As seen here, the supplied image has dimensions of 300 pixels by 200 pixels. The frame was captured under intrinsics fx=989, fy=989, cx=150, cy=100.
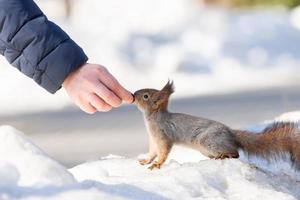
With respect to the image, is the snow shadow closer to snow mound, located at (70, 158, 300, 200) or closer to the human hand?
snow mound, located at (70, 158, 300, 200)

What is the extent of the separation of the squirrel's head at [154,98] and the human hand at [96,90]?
92cm

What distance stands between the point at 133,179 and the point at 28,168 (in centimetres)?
57

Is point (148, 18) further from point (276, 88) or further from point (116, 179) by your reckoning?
point (116, 179)

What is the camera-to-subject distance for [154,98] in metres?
4.22

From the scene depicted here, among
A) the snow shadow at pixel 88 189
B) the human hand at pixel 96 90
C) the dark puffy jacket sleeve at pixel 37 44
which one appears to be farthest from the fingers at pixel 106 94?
the snow shadow at pixel 88 189

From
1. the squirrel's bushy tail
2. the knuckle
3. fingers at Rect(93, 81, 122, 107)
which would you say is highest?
the squirrel's bushy tail

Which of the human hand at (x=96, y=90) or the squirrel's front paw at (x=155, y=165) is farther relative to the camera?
the squirrel's front paw at (x=155, y=165)

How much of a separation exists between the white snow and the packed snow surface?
7415 millimetres

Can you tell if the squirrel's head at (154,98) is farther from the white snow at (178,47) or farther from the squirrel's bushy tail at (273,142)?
the white snow at (178,47)

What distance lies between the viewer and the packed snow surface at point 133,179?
2637 mm

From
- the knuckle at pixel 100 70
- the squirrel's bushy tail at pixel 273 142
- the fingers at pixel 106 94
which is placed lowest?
the fingers at pixel 106 94

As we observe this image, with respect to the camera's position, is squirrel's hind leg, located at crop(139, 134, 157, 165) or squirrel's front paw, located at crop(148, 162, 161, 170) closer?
squirrel's front paw, located at crop(148, 162, 161, 170)

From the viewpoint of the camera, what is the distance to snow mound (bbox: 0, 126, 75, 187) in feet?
8.73

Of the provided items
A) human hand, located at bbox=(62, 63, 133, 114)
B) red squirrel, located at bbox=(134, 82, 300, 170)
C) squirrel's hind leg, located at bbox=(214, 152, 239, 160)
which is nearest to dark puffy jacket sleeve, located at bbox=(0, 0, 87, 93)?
human hand, located at bbox=(62, 63, 133, 114)
